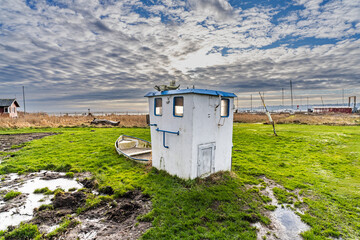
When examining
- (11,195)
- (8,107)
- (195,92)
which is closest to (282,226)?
(195,92)

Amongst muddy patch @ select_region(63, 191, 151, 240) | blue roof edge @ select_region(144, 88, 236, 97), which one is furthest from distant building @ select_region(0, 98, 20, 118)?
muddy patch @ select_region(63, 191, 151, 240)

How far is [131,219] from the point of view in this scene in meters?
5.19

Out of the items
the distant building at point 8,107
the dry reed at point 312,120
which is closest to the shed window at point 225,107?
the dry reed at point 312,120

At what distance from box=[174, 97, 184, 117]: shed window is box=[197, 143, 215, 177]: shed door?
5.41 feet

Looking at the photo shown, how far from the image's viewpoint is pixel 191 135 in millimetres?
6723

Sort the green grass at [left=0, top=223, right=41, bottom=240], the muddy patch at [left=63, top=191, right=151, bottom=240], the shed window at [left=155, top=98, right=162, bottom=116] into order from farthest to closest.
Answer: the shed window at [left=155, top=98, right=162, bottom=116] < the muddy patch at [left=63, top=191, right=151, bottom=240] < the green grass at [left=0, top=223, right=41, bottom=240]

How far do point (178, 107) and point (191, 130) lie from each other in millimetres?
1308

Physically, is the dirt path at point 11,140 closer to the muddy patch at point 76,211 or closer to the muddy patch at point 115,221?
the muddy patch at point 76,211

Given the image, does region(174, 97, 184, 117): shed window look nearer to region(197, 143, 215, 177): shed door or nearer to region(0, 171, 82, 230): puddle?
region(197, 143, 215, 177): shed door

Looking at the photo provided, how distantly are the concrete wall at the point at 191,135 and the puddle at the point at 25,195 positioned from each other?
13.3ft

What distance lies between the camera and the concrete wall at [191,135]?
680 cm

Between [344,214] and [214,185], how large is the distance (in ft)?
13.8

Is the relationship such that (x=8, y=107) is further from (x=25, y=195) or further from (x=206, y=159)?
(x=206, y=159)

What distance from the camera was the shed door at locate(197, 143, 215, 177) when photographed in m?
7.18
